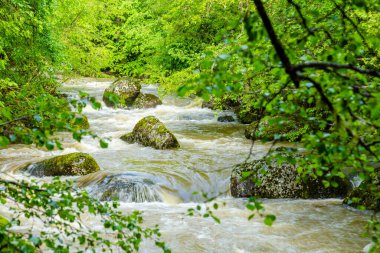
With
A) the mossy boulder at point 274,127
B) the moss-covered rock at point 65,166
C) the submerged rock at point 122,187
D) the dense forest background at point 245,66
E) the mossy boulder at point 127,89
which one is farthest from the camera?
the mossy boulder at point 127,89

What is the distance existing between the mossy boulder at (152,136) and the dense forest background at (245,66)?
125 cm

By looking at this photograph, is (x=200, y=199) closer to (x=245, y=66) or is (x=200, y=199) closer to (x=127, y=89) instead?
(x=245, y=66)

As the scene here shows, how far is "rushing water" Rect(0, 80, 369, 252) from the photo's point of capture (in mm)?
7152

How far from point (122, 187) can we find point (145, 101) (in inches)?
469

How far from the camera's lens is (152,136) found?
13.6m

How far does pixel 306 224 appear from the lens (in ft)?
26.0

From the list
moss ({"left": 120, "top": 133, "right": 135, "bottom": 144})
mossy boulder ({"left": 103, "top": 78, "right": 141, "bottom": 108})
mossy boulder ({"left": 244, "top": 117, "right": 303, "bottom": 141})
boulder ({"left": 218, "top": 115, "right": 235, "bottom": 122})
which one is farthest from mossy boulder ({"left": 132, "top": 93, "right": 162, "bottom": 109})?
mossy boulder ({"left": 244, "top": 117, "right": 303, "bottom": 141})

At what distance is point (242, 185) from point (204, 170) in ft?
5.63

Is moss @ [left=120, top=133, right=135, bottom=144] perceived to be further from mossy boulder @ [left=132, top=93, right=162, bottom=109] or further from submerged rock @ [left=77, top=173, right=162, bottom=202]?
mossy boulder @ [left=132, top=93, right=162, bottom=109]

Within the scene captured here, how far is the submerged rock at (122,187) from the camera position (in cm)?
913

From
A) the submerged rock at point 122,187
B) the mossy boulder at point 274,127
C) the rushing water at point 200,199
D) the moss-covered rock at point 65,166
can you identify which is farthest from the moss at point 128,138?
the mossy boulder at point 274,127

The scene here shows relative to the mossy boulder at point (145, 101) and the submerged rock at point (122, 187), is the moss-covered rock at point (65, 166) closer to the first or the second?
the submerged rock at point (122, 187)

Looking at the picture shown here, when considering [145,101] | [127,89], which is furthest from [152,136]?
[127,89]

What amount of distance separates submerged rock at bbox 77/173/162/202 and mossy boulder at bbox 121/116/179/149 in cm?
356
